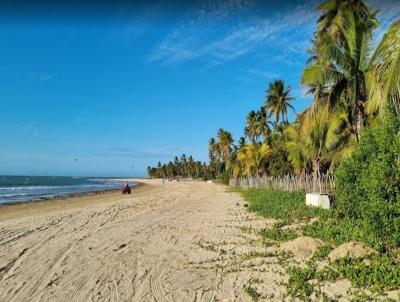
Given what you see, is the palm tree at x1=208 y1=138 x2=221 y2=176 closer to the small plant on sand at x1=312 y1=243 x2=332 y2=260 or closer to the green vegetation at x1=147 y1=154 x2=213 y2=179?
the green vegetation at x1=147 y1=154 x2=213 y2=179

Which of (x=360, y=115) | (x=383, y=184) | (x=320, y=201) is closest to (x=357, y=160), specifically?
(x=383, y=184)

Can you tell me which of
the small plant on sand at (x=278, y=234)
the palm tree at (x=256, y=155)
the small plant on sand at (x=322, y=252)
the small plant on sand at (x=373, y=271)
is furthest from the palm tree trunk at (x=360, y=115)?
the palm tree at (x=256, y=155)

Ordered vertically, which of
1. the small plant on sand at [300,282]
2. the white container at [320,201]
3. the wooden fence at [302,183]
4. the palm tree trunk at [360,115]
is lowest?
the small plant on sand at [300,282]

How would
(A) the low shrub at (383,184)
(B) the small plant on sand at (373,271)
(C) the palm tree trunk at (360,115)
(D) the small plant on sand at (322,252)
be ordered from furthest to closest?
(C) the palm tree trunk at (360,115) < (D) the small plant on sand at (322,252) < (A) the low shrub at (383,184) < (B) the small plant on sand at (373,271)

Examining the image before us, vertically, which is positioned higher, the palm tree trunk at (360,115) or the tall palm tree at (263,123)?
the tall palm tree at (263,123)

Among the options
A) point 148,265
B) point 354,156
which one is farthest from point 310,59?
point 148,265

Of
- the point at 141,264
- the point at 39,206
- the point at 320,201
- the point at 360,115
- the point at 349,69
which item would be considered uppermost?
the point at 349,69

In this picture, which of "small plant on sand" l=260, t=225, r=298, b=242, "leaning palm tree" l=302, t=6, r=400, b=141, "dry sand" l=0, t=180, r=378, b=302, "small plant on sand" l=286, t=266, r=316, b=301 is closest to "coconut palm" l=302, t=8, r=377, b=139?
"leaning palm tree" l=302, t=6, r=400, b=141

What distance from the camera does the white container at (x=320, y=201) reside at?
47.5 ft

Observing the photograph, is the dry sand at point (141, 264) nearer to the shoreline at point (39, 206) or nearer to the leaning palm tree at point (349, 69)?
the leaning palm tree at point (349, 69)

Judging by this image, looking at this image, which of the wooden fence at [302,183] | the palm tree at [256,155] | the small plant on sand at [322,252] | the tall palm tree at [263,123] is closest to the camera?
the small plant on sand at [322,252]

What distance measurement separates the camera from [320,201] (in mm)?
14820

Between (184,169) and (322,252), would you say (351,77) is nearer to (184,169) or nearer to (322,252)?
(322,252)

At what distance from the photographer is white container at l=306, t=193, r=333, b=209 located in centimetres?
1448
